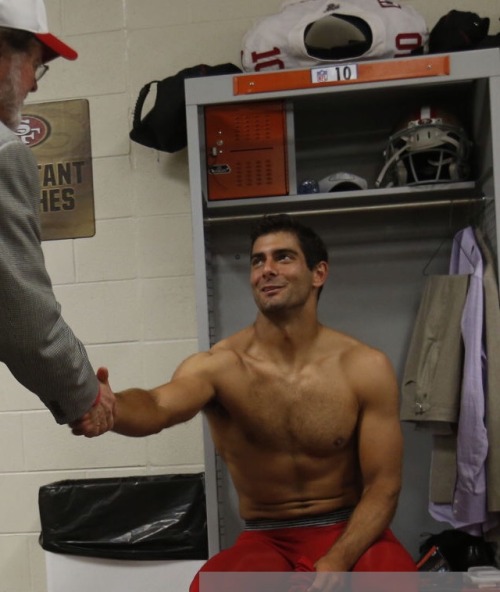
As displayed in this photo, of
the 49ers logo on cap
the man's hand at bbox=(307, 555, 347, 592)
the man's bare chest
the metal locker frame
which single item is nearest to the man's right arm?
the man's bare chest

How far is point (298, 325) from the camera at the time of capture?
113 inches

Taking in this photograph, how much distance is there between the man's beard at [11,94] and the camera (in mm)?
1686

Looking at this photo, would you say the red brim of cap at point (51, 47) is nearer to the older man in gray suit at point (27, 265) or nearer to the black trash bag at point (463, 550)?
the older man in gray suit at point (27, 265)

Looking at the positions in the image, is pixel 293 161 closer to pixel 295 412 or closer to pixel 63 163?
pixel 295 412

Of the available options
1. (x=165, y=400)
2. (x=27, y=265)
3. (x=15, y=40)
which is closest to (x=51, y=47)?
(x=15, y=40)

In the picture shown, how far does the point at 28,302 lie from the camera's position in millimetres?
1474

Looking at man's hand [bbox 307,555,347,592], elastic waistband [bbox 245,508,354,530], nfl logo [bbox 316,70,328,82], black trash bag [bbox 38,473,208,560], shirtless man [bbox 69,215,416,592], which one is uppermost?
nfl logo [bbox 316,70,328,82]

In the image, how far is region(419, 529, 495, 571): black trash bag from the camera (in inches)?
119

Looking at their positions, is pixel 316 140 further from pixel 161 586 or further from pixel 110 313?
pixel 161 586

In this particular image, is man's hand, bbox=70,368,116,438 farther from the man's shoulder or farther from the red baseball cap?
the man's shoulder

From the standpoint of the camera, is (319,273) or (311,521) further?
(319,273)

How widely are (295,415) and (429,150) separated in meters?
1.14

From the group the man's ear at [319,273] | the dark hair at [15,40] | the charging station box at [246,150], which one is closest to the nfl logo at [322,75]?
the charging station box at [246,150]

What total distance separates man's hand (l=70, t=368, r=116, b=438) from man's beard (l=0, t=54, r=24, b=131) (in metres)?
0.67
